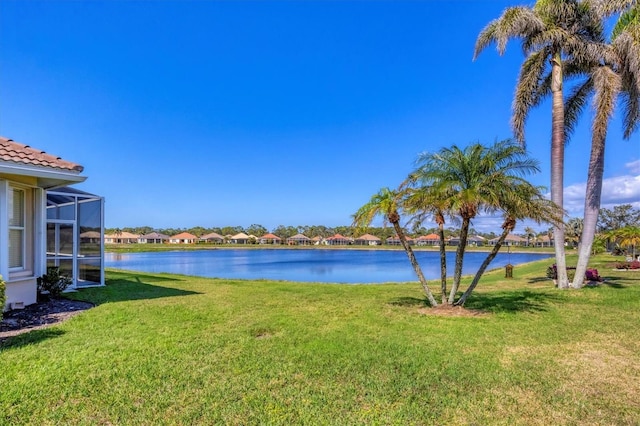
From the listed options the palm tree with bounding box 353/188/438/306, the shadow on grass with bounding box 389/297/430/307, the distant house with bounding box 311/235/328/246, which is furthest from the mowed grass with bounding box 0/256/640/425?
the distant house with bounding box 311/235/328/246

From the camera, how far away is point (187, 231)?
132 metres

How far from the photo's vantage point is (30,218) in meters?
8.40

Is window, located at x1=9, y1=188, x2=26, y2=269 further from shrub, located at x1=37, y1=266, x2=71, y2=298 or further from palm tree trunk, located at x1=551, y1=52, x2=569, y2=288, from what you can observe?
palm tree trunk, located at x1=551, y1=52, x2=569, y2=288

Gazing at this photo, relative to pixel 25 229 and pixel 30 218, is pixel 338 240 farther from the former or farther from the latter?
pixel 25 229

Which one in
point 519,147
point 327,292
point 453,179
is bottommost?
point 327,292

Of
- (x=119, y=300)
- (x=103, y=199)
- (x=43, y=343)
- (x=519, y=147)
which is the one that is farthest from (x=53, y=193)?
(x=519, y=147)

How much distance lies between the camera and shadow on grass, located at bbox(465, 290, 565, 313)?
898 centimetres

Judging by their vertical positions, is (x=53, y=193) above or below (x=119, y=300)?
above

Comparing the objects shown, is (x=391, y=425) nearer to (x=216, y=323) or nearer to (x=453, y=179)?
(x=216, y=323)

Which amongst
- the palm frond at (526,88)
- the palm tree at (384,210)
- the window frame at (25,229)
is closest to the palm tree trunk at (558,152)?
the palm frond at (526,88)

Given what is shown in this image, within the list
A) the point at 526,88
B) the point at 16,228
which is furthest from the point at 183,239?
the point at 526,88

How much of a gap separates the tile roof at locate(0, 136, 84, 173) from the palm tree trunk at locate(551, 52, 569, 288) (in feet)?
45.0

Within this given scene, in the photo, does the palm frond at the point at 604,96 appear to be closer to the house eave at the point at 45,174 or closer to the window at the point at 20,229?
the house eave at the point at 45,174

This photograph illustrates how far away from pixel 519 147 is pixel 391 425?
24.0ft
